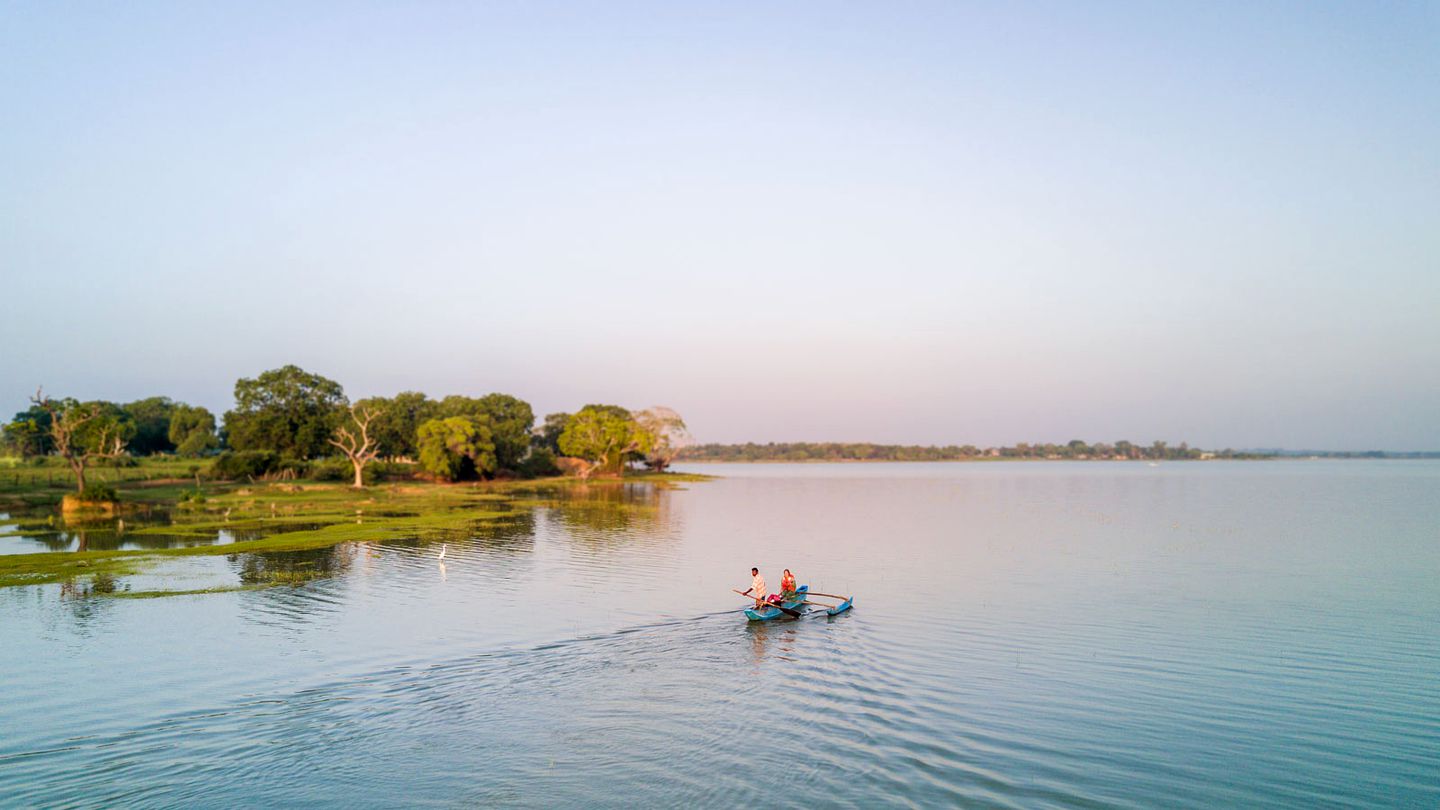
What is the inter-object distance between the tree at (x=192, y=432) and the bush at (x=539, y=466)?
150ft

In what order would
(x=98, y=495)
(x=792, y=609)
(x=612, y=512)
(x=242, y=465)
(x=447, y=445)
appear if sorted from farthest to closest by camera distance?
1. (x=447, y=445)
2. (x=242, y=465)
3. (x=612, y=512)
4. (x=98, y=495)
5. (x=792, y=609)

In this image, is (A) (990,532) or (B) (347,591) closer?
(B) (347,591)

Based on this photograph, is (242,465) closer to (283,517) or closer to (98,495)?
(98,495)

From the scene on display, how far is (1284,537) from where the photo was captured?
4494 cm

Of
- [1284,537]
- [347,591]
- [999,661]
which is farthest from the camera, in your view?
[1284,537]

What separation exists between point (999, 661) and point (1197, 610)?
9.96m

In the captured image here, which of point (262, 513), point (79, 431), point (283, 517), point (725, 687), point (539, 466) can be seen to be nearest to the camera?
point (725, 687)

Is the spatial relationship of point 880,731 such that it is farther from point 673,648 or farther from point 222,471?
point 222,471

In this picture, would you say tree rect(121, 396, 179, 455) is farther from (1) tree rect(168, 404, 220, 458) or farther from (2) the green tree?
(2) the green tree

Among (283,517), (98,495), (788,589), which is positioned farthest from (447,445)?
(788,589)

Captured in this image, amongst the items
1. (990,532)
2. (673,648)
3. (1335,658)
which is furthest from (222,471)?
(1335,658)

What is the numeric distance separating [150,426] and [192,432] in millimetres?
7090

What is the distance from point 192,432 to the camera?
406 ft

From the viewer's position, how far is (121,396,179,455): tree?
123125mm
